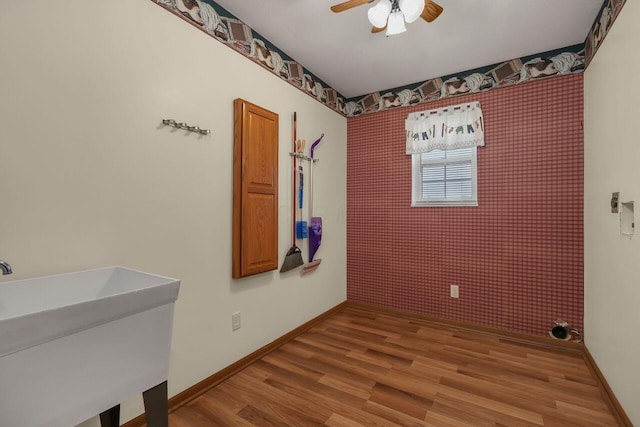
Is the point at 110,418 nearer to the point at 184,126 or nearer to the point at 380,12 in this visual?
the point at 184,126

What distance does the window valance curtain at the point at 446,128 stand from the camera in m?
2.78


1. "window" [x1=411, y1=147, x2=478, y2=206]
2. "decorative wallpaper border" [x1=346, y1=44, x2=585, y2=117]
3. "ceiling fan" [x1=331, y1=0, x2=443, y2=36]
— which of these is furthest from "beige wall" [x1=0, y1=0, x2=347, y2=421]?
"window" [x1=411, y1=147, x2=478, y2=206]

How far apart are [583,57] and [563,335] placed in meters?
2.24

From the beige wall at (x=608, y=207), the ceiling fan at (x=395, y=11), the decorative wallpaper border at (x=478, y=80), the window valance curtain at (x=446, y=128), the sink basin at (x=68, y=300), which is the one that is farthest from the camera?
the window valance curtain at (x=446, y=128)

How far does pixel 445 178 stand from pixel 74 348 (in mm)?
2996

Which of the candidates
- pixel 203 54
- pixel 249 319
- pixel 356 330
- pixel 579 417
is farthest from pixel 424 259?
pixel 203 54

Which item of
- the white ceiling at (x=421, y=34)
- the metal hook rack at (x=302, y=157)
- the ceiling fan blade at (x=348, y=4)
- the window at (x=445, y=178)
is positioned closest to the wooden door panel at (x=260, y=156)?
the metal hook rack at (x=302, y=157)

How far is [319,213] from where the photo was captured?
3043mm

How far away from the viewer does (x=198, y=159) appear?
184cm

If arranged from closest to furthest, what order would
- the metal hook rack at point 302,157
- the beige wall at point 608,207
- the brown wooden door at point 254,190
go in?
the beige wall at point 608,207
the brown wooden door at point 254,190
the metal hook rack at point 302,157

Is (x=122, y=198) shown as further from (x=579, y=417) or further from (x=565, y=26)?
(x=565, y=26)

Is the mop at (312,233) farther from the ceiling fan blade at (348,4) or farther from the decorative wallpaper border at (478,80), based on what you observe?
the ceiling fan blade at (348,4)

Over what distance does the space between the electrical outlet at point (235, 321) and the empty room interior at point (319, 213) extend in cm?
3

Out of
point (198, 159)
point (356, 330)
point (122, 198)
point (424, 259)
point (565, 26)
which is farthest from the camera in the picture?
point (424, 259)
